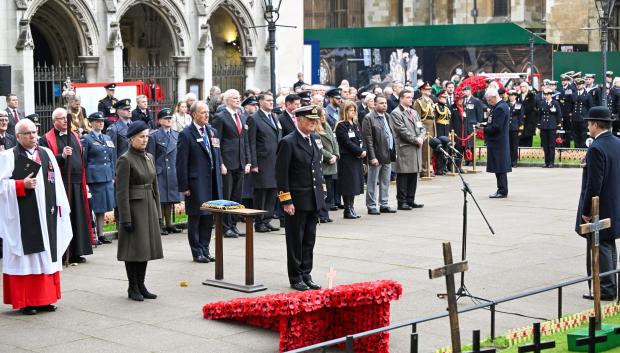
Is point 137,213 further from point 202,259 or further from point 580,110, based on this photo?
point 580,110

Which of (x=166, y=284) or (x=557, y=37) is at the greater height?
(x=557, y=37)

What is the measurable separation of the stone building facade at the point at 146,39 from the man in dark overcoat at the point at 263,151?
12.0m

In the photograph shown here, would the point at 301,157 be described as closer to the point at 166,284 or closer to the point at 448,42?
the point at 166,284

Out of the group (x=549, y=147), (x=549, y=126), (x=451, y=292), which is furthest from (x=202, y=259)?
(x=549, y=147)

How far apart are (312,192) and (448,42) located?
106 feet

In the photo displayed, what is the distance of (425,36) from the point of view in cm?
4456

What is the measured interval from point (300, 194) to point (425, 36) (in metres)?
32.7

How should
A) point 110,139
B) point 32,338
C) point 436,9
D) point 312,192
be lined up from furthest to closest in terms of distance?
point 436,9 < point 110,139 < point 312,192 < point 32,338

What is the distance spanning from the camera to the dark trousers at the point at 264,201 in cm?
1734

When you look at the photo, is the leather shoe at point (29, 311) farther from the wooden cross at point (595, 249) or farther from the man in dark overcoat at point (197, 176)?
the wooden cross at point (595, 249)

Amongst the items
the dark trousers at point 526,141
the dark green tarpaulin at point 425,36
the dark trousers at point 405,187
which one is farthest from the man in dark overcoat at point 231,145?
the dark green tarpaulin at point 425,36

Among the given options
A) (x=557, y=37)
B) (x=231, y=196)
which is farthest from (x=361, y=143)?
(x=557, y=37)

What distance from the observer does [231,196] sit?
55.4 ft

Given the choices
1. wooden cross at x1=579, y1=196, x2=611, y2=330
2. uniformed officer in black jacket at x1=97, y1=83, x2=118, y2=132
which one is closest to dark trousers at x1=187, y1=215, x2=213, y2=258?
wooden cross at x1=579, y1=196, x2=611, y2=330
